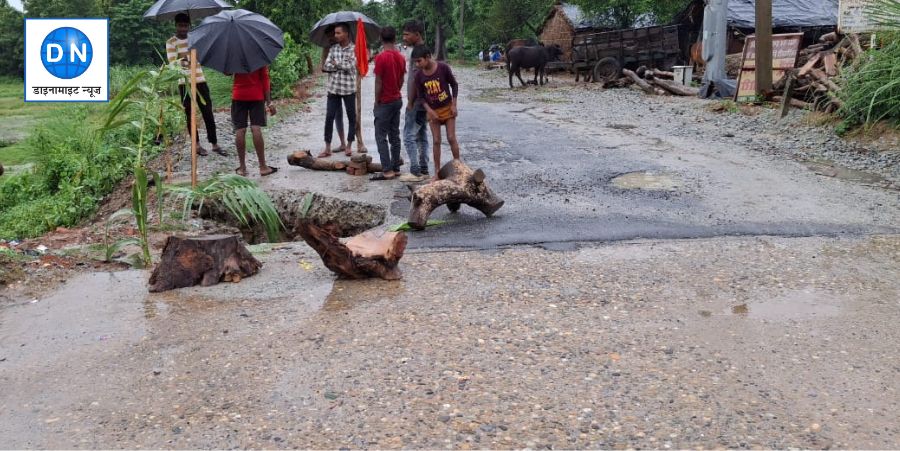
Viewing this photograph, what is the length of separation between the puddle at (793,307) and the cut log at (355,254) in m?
2.07

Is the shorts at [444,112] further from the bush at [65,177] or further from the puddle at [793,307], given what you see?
the puddle at [793,307]

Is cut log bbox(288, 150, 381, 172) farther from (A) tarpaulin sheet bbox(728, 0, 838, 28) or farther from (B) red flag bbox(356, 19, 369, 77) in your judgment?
(A) tarpaulin sheet bbox(728, 0, 838, 28)

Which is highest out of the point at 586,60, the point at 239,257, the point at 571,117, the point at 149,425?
the point at 586,60

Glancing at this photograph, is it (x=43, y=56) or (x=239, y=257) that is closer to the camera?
(x=239, y=257)

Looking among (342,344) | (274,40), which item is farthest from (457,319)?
(274,40)

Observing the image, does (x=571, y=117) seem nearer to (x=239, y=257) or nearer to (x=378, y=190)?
(x=378, y=190)

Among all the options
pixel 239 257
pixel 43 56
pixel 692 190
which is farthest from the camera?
pixel 43 56

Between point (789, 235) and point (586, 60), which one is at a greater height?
point (586, 60)

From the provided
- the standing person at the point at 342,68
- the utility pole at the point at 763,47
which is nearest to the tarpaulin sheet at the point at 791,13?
the utility pole at the point at 763,47

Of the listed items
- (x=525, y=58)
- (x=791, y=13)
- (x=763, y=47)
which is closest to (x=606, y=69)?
(x=525, y=58)

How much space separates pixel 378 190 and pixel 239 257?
2.68 meters

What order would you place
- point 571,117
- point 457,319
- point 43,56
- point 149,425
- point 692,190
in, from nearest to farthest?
point 149,425
point 457,319
point 692,190
point 43,56
point 571,117

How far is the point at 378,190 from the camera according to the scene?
24.6 feet

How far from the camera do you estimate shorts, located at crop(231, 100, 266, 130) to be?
7.87 metres
